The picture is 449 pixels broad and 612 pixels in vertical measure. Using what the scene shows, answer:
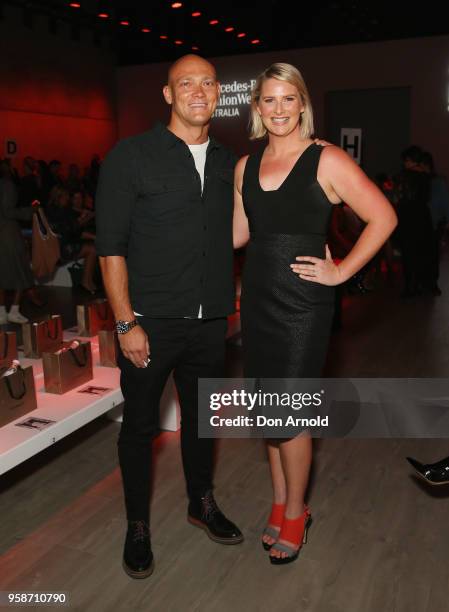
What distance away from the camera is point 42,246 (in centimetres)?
668

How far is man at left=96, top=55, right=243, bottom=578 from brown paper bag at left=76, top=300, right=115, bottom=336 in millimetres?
1559

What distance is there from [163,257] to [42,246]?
4.99 m

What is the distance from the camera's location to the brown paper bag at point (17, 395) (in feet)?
8.41

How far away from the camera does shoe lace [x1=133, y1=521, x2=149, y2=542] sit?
7.27ft

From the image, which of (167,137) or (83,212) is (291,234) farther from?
(83,212)

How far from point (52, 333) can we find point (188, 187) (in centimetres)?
171

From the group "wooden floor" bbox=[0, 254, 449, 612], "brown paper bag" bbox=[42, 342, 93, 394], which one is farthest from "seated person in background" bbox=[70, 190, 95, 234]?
"brown paper bag" bbox=[42, 342, 93, 394]

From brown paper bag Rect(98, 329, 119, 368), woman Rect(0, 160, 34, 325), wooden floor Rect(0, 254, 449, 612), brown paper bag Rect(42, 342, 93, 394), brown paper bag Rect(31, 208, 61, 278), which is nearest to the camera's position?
wooden floor Rect(0, 254, 449, 612)

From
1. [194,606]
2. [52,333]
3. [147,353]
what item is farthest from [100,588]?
[52,333]

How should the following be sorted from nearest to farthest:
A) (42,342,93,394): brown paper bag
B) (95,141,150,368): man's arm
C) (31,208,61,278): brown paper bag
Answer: (95,141,150,368): man's arm < (42,342,93,394): brown paper bag < (31,208,61,278): brown paper bag

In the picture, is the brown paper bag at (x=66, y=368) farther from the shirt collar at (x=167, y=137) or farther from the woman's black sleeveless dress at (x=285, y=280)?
the shirt collar at (x=167, y=137)

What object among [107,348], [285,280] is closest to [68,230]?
[107,348]

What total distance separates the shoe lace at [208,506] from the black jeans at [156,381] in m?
0.26

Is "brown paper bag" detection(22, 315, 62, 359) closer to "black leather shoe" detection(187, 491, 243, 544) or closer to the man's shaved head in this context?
"black leather shoe" detection(187, 491, 243, 544)
